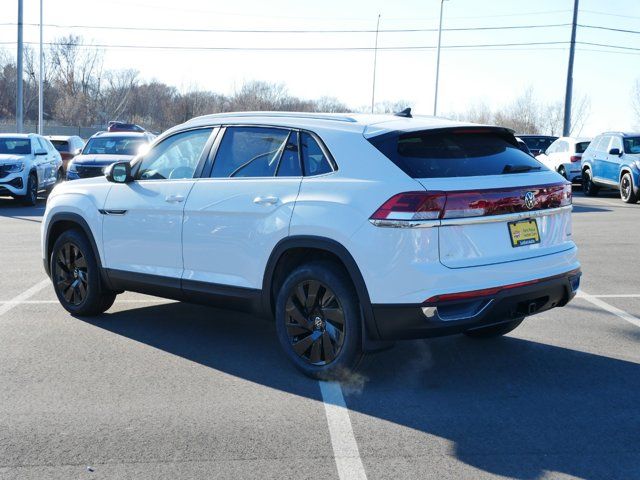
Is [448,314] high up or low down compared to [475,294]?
down

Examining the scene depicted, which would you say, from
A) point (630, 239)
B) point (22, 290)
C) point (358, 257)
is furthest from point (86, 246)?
point (630, 239)

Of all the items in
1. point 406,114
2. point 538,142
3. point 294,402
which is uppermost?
point 406,114

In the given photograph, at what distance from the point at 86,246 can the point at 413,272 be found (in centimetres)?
352

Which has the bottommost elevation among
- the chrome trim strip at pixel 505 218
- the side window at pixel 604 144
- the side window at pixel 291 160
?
the chrome trim strip at pixel 505 218

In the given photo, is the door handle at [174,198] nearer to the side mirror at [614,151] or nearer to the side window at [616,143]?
the side mirror at [614,151]

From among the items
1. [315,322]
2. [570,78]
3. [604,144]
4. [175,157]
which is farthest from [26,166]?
[570,78]

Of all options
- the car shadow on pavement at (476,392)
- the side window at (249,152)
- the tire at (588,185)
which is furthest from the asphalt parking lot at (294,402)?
the tire at (588,185)

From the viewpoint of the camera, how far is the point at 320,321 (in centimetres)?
571

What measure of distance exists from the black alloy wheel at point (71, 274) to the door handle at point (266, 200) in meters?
2.27

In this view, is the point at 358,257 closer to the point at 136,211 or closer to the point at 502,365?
the point at 502,365

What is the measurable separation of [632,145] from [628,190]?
4.66ft

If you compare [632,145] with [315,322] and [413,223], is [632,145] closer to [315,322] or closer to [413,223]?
[315,322]

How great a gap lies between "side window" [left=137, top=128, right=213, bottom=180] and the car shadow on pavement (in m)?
1.33

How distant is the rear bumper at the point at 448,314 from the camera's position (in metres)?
5.18
